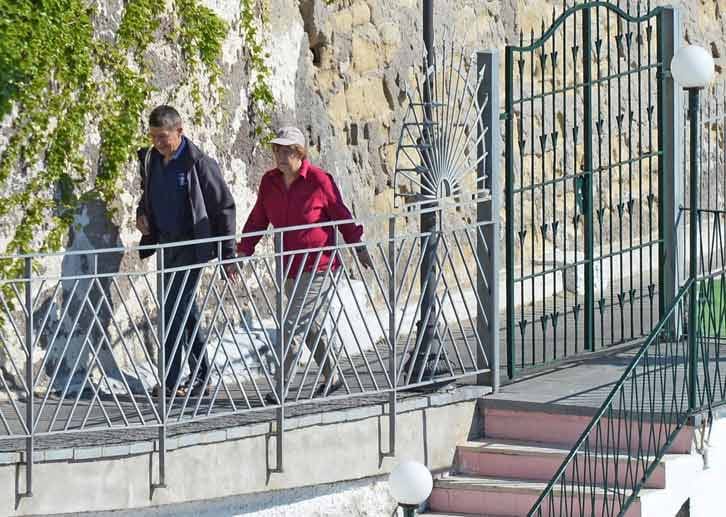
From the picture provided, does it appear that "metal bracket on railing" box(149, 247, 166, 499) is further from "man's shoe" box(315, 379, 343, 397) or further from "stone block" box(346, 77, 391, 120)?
"stone block" box(346, 77, 391, 120)

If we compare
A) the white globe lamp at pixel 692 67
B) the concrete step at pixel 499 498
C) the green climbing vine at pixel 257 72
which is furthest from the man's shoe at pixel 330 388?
the white globe lamp at pixel 692 67

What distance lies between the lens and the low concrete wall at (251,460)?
7137 mm

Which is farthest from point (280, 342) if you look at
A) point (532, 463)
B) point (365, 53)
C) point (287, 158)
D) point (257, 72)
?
point (365, 53)

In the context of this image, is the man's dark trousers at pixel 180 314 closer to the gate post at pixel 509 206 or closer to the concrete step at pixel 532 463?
the concrete step at pixel 532 463

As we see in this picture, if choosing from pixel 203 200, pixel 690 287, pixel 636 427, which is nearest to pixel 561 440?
pixel 636 427

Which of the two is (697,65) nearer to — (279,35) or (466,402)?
(466,402)

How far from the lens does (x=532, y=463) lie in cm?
839

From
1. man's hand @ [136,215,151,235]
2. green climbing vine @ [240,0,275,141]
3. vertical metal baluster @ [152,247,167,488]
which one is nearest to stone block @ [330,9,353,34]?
green climbing vine @ [240,0,275,141]

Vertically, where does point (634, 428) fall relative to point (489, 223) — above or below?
below

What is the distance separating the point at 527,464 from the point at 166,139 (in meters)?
2.29

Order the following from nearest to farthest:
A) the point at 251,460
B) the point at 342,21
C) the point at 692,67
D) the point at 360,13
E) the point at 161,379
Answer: the point at 161,379, the point at 251,460, the point at 692,67, the point at 342,21, the point at 360,13

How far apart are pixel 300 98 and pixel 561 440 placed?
9.14 ft

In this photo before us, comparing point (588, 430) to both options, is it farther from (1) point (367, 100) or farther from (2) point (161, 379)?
(1) point (367, 100)

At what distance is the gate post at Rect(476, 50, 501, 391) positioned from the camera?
8789 mm
